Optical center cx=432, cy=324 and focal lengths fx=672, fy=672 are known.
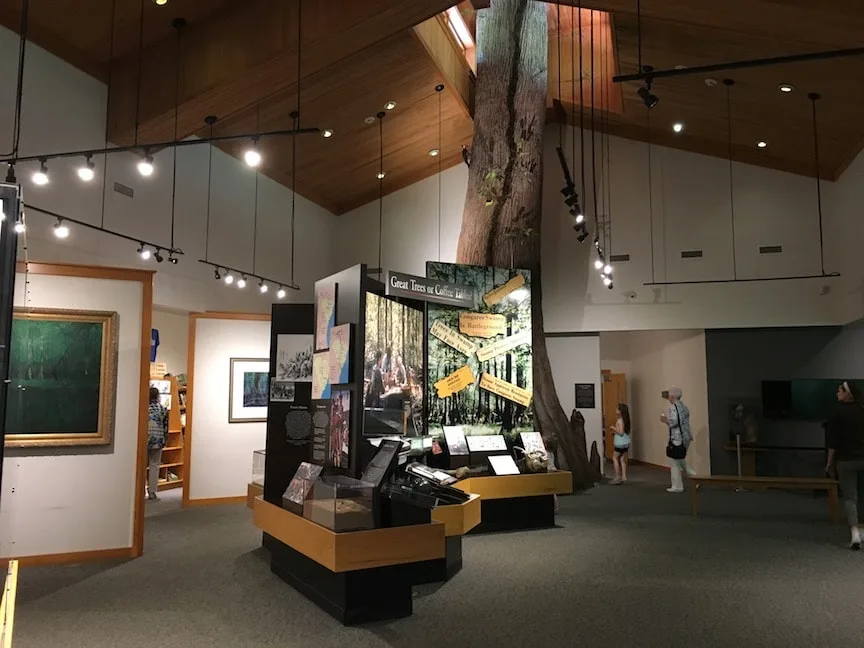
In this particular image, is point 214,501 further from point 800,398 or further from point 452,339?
point 800,398

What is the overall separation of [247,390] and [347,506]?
5.10 m

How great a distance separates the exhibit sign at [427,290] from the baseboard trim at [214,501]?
13.7 ft

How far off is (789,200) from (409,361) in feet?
24.8

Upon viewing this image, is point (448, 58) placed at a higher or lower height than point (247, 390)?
higher

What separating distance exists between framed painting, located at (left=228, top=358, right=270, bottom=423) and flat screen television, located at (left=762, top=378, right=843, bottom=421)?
762cm

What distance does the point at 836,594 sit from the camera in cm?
466

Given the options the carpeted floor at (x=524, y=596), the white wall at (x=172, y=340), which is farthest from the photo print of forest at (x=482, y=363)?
the white wall at (x=172, y=340)

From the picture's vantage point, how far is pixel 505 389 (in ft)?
24.7

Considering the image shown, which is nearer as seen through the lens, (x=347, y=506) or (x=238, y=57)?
(x=347, y=506)

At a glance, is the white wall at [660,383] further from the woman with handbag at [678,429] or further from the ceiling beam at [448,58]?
the ceiling beam at [448,58]

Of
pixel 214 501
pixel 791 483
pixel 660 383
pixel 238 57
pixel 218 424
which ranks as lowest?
pixel 214 501

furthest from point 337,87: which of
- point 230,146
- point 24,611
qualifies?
point 24,611

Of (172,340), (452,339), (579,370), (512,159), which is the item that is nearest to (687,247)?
(579,370)

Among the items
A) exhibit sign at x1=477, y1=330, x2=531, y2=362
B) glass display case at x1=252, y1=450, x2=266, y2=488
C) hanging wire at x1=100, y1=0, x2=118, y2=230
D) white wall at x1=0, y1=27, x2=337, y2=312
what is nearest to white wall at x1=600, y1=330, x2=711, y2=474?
exhibit sign at x1=477, y1=330, x2=531, y2=362
